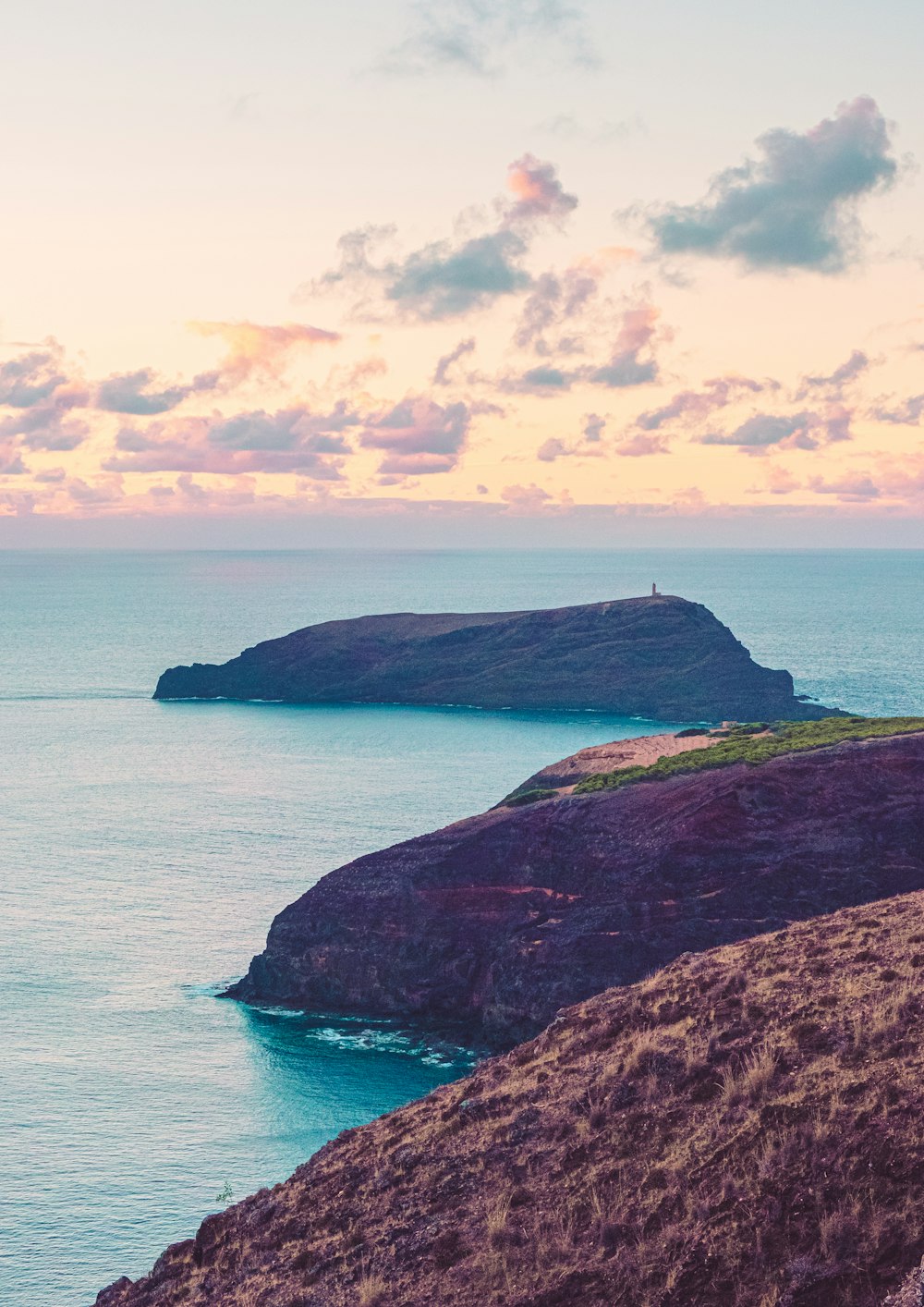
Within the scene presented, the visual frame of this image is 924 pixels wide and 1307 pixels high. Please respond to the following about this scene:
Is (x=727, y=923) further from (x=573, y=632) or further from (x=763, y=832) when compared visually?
(x=573, y=632)

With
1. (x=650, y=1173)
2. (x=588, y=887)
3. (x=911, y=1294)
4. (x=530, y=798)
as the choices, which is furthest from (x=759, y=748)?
(x=911, y=1294)

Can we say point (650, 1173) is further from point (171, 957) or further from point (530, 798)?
point (171, 957)

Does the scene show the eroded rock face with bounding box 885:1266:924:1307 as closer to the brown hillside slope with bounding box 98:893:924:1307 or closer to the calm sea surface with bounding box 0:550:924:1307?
the brown hillside slope with bounding box 98:893:924:1307

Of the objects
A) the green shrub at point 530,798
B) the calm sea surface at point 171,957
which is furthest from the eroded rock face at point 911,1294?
the green shrub at point 530,798

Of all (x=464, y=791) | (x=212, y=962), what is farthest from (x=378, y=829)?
(x=212, y=962)

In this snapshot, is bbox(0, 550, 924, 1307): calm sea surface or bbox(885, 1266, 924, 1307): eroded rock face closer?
bbox(885, 1266, 924, 1307): eroded rock face

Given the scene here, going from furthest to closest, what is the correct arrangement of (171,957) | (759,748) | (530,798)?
(171,957) → (530,798) → (759,748)

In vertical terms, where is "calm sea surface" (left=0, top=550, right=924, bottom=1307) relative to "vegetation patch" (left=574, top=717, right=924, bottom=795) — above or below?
below

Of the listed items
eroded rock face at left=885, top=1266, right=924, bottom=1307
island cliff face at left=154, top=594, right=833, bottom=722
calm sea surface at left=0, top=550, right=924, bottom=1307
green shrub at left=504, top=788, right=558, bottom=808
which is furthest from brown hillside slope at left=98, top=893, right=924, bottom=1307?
island cliff face at left=154, top=594, right=833, bottom=722
